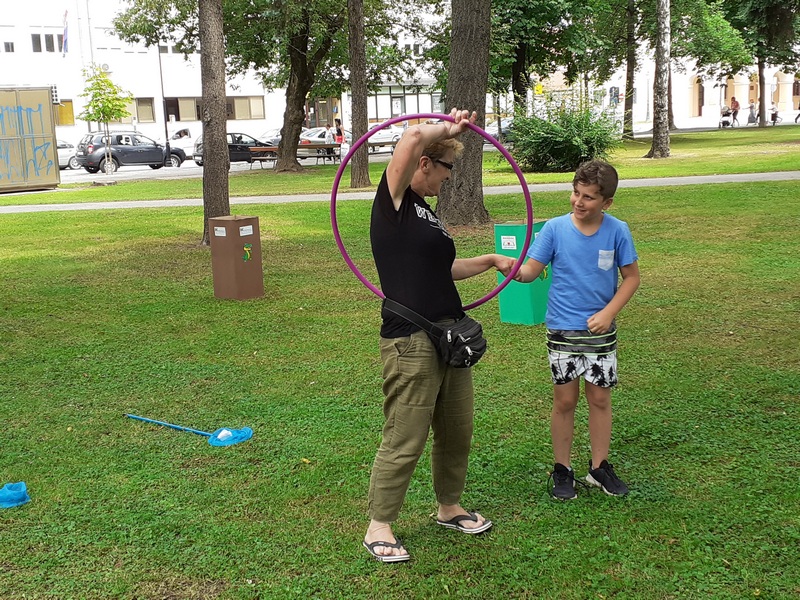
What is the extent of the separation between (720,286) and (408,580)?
6621mm

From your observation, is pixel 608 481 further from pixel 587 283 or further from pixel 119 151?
pixel 119 151

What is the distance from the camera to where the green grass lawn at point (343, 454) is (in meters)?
3.68

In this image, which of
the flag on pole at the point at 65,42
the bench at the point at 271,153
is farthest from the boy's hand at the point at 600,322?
the flag on pole at the point at 65,42

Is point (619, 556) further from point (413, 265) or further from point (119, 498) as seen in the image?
point (119, 498)

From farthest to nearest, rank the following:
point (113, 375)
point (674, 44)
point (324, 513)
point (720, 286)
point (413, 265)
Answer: point (674, 44) → point (720, 286) → point (113, 375) → point (324, 513) → point (413, 265)

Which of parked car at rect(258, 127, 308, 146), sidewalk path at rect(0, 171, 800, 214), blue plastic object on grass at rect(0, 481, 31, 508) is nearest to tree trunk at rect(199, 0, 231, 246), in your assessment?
sidewalk path at rect(0, 171, 800, 214)

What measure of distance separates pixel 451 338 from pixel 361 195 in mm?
18101

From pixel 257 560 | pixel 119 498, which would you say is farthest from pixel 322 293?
pixel 257 560

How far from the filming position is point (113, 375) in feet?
22.4

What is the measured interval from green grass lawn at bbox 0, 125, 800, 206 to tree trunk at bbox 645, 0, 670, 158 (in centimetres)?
64

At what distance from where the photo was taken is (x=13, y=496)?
14.6 ft

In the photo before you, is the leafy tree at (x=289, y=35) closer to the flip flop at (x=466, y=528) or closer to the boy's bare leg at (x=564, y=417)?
the boy's bare leg at (x=564, y=417)

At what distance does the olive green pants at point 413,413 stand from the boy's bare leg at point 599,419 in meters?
0.69

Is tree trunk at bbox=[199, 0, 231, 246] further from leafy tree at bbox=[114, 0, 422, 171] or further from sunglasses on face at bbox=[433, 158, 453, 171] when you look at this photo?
leafy tree at bbox=[114, 0, 422, 171]
